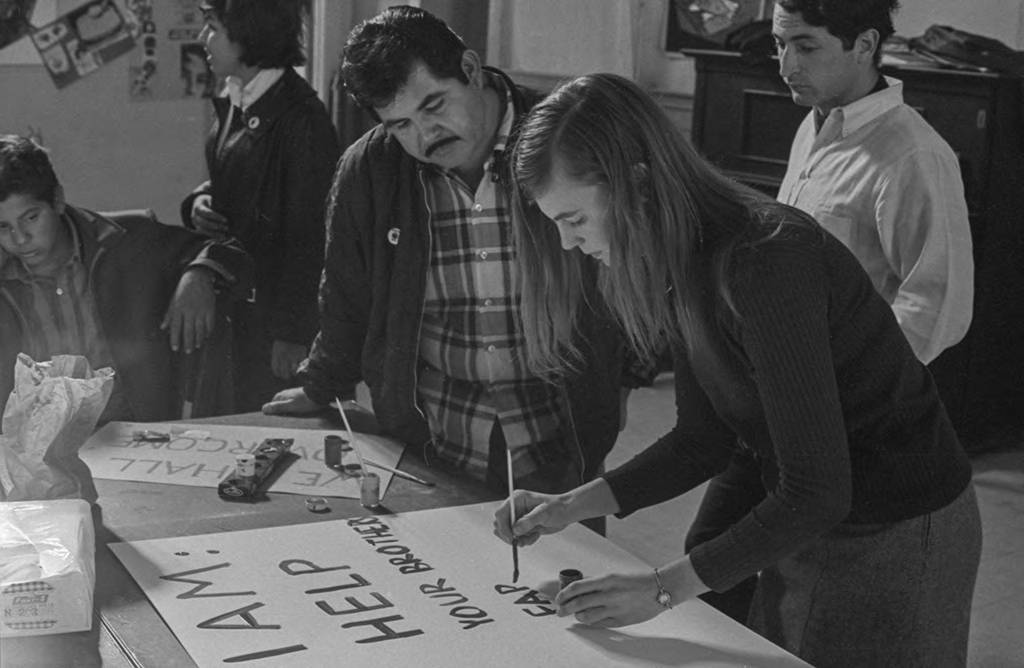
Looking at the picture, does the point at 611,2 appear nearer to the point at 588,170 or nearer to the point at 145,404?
the point at 145,404

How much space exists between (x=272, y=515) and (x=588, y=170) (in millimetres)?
681

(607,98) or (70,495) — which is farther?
(70,495)

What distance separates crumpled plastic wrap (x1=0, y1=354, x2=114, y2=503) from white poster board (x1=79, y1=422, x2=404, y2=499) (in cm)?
18

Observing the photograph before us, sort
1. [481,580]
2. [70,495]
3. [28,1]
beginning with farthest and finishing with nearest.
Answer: [28,1]
[70,495]
[481,580]

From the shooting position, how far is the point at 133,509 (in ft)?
5.93

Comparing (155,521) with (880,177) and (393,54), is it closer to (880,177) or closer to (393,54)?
(393,54)

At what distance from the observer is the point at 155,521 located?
1772 millimetres

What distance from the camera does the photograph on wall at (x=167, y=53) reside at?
15.2 ft

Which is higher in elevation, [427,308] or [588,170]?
[588,170]

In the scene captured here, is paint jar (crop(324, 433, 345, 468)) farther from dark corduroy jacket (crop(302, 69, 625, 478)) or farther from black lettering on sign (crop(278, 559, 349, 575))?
black lettering on sign (crop(278, 559, 349, 575))

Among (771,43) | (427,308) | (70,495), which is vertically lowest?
(70,495)

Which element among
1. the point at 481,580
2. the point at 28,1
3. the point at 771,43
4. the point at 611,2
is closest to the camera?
the point at 481,580

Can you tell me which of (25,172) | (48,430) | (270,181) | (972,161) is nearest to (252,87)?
(270,181)

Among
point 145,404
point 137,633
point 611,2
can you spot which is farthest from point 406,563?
point 611,2
